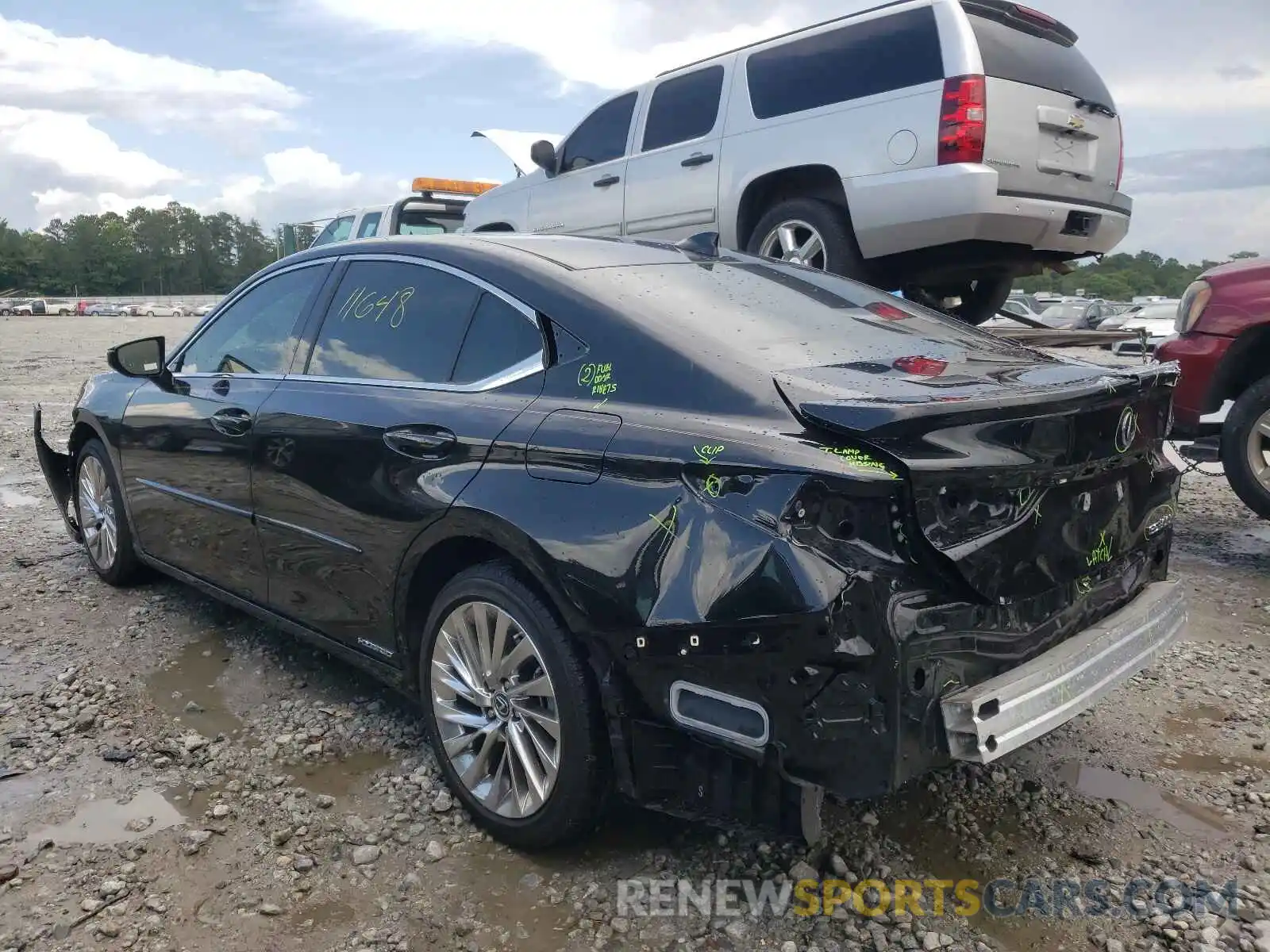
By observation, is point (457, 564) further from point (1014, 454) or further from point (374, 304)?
point (1014, 454)

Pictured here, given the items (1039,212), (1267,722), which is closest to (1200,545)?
(1039,212)

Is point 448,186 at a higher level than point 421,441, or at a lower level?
higher

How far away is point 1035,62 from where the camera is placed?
554 centimetres

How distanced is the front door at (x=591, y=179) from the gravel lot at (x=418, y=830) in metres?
4.30

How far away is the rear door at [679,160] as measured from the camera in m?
6.51

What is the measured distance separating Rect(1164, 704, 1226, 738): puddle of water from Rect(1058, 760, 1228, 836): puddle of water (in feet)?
1.39

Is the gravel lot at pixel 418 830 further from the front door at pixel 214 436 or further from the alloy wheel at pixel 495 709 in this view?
the front door at pixel 214 436

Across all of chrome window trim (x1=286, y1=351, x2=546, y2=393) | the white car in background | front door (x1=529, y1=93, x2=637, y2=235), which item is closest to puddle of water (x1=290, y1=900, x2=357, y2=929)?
chrome window trim (x1=286, y1=351, x2=546, y2=393)

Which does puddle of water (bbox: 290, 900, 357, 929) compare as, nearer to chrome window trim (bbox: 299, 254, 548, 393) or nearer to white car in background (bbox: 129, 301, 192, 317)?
chrome window trim (bbox: 299, 254, 548, 393)

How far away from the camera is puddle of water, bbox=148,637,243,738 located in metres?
3.40

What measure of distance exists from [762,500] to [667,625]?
1.15 ft

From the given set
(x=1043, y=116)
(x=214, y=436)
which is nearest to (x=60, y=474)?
(x=214, y=436)

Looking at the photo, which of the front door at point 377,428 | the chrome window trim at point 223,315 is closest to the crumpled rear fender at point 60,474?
the chrome window trim at point 223,315

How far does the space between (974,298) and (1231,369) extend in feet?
6.85
